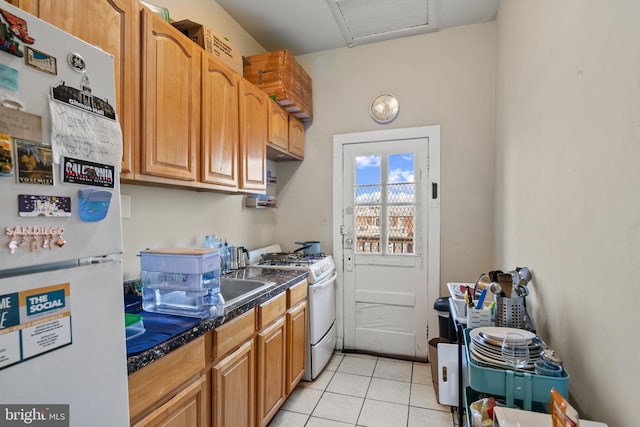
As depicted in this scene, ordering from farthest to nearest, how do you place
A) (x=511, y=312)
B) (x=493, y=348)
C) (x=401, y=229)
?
(x=401, y=229)
(x=511, y=312)
(x=493, y=348)

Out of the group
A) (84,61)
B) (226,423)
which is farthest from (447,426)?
(84,61)

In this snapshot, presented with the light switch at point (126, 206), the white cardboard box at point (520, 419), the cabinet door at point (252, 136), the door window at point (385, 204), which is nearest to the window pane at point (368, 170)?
the door window at point (385, 204)

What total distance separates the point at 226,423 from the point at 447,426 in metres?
1.40

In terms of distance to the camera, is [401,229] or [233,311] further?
[401,229]

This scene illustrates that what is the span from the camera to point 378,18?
2568mm

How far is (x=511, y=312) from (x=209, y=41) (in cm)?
213

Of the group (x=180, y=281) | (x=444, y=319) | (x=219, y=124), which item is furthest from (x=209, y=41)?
(x=444, y=319)

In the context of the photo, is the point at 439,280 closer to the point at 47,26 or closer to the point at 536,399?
the point at 536,399

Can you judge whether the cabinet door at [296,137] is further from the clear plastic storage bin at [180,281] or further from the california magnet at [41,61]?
the california magnet at [41,61]

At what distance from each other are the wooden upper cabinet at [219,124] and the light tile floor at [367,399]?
5.25ft

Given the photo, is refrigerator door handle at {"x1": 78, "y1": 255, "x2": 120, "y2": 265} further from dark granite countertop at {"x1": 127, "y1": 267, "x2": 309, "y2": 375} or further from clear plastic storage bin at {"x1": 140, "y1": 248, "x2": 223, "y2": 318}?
clear plastic storage bin at {"x1": 140, "y1": 248, "x2": 223, "y2": 318}

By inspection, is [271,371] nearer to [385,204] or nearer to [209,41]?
[385,204]

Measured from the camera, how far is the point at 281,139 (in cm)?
268

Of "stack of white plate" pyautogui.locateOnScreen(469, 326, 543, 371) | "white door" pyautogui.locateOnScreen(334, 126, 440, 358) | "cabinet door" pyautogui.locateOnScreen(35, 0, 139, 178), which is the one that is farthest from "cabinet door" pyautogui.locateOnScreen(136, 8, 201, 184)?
"white door" pyautogui.locateOnScreen(334, 126, 440, 358)
